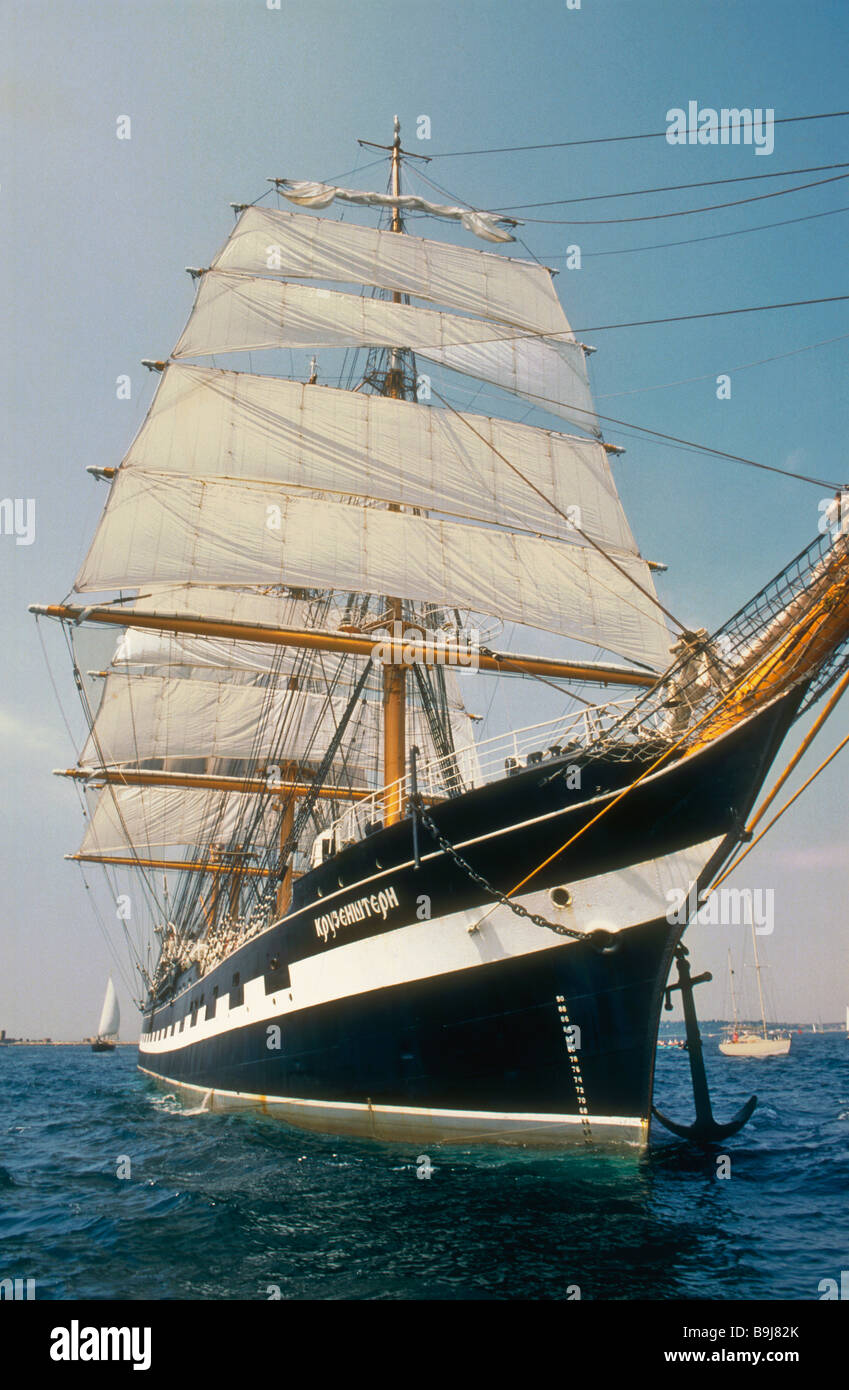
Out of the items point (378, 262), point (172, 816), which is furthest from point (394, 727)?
point (172, 816)

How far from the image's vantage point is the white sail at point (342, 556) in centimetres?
1920

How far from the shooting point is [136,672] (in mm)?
33188

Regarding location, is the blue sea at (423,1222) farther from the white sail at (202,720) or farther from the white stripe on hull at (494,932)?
the white sail at (202,720)

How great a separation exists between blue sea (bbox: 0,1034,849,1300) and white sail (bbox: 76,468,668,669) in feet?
38.5

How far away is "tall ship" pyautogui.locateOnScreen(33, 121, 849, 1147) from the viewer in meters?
9.43

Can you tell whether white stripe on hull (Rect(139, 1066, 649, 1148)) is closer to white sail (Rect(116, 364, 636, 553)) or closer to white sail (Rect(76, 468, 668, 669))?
white sail (Rect(76, 468, 668, 669))

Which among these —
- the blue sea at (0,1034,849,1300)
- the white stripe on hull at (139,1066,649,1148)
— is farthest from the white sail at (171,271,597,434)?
the blue sea at (0,1034,849,1300)

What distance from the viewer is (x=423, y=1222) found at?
7340 mm

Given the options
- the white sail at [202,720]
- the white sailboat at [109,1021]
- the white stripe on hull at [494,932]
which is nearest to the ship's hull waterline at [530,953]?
the white stripe on hull at [494,932]

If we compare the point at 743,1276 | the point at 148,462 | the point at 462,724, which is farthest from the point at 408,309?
the point at 743,1276

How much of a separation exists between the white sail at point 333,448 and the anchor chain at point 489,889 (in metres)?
11.9

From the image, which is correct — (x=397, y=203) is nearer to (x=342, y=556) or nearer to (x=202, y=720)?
(x=342, y=556)

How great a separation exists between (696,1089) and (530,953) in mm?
3797
